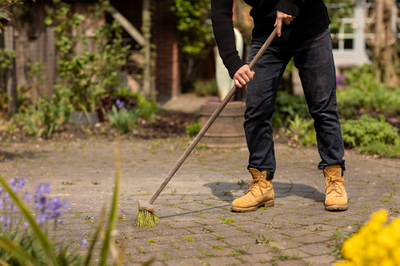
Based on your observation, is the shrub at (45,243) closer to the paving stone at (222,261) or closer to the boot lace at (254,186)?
the paving stone at (222,261)

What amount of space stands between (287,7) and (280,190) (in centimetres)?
152

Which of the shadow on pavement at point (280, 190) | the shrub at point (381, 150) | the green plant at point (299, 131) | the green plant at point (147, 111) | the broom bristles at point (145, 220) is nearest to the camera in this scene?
the broom bristles at point (145, 220)

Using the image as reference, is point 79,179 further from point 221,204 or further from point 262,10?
point 262,10

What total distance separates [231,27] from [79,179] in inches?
82.7

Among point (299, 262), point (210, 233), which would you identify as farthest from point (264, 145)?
point (299, 262)

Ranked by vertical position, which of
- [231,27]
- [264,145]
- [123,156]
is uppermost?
[231,27]

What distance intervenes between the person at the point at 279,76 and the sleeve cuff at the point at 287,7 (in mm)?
66

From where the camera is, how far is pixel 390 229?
1.43 metres

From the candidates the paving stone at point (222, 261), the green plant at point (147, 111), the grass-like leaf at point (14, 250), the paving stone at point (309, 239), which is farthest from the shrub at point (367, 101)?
the grass-like leaf at point (14, 250)

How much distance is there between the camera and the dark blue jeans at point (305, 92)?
10.0ft

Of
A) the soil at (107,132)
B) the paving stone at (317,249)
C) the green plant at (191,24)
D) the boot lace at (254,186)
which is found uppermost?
the green plant at (191,24)

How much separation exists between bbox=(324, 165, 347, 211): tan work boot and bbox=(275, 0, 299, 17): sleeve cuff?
111cm

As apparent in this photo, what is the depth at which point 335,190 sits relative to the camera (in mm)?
3084

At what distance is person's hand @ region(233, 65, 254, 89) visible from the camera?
287 centimetres
